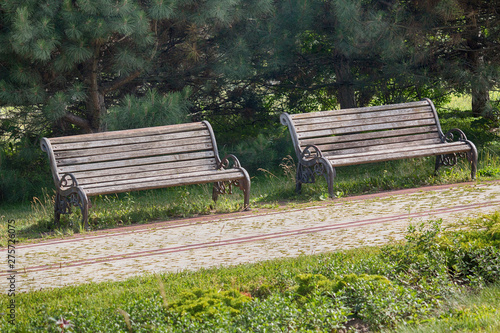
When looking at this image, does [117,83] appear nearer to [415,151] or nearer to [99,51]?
[99,51]

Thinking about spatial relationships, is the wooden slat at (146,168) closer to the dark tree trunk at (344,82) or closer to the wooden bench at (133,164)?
the wooden bench at (133,164)

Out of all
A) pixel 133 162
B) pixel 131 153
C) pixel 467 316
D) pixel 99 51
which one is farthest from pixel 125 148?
pixel 467 316

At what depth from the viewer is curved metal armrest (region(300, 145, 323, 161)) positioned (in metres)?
6.94

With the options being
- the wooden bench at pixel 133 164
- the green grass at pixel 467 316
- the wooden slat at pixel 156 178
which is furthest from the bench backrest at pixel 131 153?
the green grass at pixel 467 316

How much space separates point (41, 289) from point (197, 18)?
640 centimetres

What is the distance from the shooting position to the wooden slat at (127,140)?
6.36 m

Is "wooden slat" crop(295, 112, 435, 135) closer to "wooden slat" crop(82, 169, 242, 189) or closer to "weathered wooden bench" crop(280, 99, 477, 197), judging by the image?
"weathered wooden bench" crop(280, 99, 477, 197)

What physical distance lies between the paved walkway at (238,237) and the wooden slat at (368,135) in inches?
46.9

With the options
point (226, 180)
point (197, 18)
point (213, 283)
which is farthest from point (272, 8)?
point (213, 283)

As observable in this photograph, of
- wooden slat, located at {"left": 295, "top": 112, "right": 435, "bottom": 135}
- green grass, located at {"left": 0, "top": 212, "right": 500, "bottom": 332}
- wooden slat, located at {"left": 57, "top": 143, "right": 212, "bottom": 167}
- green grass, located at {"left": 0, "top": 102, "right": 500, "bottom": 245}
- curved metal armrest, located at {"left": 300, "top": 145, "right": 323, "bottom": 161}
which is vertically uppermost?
green grass, located at {"left": 0, "top": 212, "right": 500, "bottom": 332}

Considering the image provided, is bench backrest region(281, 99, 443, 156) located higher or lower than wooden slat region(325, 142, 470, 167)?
higher

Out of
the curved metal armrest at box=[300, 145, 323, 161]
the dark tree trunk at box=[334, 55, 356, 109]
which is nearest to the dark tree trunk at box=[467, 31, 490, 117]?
the dark tree trunk at box=[334, 55, 356, 109]

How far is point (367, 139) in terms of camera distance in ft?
25.6

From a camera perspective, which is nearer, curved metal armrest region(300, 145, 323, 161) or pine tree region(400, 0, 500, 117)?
curved metal armrest region(300, 145, 323, 161)
